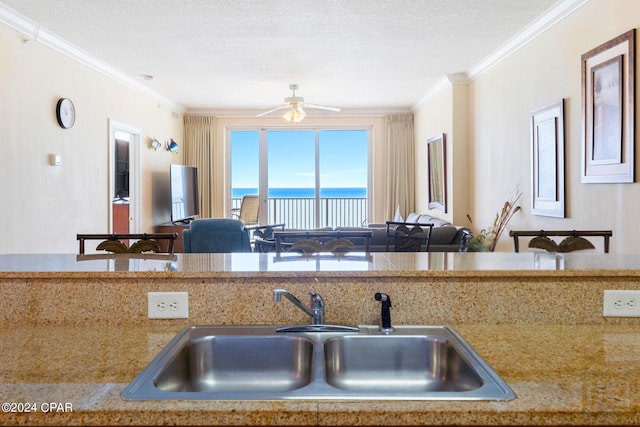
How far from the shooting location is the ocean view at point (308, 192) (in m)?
8.77

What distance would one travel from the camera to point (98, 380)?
A: 978 millimetres

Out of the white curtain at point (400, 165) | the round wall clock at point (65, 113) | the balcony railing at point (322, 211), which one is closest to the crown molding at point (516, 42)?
the white curtain at point (400, 165)

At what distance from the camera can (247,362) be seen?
1.32 meters

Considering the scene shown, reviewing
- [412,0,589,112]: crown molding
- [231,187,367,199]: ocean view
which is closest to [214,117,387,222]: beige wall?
[231,187,367,199]: ocean view

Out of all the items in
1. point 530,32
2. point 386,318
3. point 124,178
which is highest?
point 530,32

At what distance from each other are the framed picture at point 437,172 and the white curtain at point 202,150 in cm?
375

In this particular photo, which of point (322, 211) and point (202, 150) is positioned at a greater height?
point (202, 150)

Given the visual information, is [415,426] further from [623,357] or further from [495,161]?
[495,161]

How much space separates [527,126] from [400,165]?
4.03 m

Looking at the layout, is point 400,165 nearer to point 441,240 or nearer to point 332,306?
point 441,240

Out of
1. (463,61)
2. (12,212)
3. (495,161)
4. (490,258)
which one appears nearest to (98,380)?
(490,258)

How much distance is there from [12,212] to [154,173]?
320 centimetres

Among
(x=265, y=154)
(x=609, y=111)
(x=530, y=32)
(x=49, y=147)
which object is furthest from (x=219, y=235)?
(x=265, y=154)

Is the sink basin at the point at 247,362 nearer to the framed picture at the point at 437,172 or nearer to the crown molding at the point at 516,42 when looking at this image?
the crown molding at the point at 516,42
